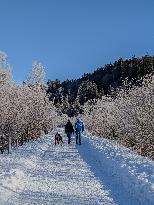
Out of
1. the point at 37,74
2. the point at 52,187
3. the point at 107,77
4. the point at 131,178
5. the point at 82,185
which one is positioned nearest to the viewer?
the point at 131,178

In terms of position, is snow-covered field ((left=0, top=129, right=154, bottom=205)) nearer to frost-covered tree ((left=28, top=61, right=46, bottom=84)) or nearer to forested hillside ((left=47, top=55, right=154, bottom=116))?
frost-covered tree ((left=28, top=61, right=46, bottom=84))

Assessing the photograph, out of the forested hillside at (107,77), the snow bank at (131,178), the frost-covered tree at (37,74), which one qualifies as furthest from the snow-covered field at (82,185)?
the forested hillside at (107,77)

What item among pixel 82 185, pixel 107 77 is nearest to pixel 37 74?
pixel 107 77

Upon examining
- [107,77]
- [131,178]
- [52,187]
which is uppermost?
[107,77]

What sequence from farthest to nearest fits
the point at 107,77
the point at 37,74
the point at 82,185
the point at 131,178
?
1. the point at 107,77
2. the point at 37,74
3. the point at 82,185
4. the point at 131,178

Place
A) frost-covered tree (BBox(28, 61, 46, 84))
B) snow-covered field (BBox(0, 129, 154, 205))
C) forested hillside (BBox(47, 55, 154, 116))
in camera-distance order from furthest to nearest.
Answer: forested hillside (BBox(47, 55, 154, 116)) → frost-covered tree (BBox(28, 61, 46, 84)) → snow-covered field (BBox(0, 129, 154, 205))

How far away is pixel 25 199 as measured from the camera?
12.4m

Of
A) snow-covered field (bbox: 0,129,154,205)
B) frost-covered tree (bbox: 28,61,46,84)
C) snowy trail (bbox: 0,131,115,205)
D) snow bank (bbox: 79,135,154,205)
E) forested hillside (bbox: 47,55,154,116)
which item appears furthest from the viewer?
forested hillside (bbox: 47,55,154,116)

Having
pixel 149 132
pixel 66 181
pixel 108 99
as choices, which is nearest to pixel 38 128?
pixel 108 99

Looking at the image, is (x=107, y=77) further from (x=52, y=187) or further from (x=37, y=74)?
(x=52, y=187)

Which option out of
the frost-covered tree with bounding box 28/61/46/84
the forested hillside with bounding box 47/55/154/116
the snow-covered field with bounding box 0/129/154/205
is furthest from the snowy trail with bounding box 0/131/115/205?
the forested hillside with bounding box 47/55/154/116

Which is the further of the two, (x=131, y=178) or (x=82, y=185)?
(x=82, y=185)

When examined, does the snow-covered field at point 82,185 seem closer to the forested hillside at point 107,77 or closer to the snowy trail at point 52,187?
the snowy trail at point 52,187

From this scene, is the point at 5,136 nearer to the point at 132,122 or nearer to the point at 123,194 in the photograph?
the point at 132,122
